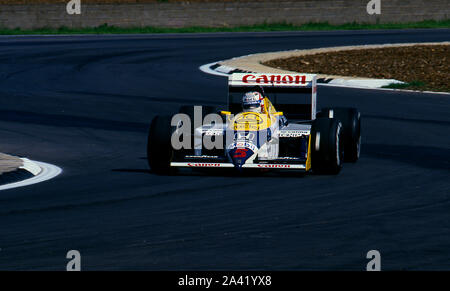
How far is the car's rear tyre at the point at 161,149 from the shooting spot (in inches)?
545

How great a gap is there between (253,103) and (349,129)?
170 cm

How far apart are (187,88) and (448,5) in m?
30.8

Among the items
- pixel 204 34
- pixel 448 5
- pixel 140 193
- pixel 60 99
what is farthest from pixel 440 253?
pixel 448 5

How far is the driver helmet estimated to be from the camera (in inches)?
562

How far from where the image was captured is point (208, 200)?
11.8 meters

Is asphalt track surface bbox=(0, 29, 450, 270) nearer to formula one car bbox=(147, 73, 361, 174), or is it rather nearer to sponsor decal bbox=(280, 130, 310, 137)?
formula one car bbox=(147, 73, 361, 174)

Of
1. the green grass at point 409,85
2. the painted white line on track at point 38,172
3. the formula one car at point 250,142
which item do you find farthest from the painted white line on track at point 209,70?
the painted white line on track at point 38,172

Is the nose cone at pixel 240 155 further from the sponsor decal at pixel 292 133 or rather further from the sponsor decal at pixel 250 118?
the sponsor decal at pixel 292 133

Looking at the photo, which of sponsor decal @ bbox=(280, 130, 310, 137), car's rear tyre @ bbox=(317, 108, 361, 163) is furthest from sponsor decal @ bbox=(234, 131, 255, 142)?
car's rear tyre @ bbox=(317, 108, 361, 163)

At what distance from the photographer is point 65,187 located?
1287 centimetres

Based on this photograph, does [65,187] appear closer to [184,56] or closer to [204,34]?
[184,56]

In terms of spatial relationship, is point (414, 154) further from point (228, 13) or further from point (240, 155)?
point (228, 13)

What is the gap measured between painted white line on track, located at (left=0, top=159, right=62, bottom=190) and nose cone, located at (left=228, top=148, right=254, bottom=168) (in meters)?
2.35

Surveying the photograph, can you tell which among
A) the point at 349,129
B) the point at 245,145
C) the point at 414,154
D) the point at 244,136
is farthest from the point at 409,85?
the point at 245,145
